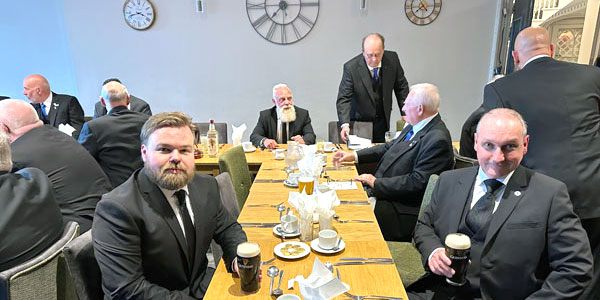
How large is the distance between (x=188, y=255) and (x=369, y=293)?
84 cm

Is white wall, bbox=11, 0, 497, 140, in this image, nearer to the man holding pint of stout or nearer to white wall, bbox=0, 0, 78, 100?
white wall, bbox=0, 0, 78, 100

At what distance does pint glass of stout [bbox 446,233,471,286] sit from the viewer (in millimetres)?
1383

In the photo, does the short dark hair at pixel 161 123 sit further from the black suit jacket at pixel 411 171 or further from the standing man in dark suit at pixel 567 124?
the standing man in dark suit at pixel 567 124

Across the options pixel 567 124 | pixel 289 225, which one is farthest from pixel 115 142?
pixel 567 124

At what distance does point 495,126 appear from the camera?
159 cm

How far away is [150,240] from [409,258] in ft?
4.83

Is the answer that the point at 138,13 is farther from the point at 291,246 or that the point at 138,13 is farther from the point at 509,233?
the point at 509,233

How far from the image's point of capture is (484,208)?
1655mm

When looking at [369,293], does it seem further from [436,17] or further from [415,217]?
[436,17]

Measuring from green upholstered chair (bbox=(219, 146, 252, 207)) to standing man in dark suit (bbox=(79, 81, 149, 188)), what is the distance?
0.85m

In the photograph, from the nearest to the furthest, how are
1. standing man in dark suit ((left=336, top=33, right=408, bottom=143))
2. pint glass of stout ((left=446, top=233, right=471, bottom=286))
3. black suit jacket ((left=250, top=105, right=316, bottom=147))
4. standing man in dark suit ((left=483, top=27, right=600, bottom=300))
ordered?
pint glass of stout ((left=446, top=233, right=471, bottom=286))
standing man in dark suit ((left=483, top=27, right=600, bottom=300))
black suit jacket ((left=250, top=105, right=316, bottom=147))
standing man in dark suit ((left=336, top=33, right=408, bottom=143))

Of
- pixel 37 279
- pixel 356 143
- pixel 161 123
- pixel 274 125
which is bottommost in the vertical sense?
pixel 37 279

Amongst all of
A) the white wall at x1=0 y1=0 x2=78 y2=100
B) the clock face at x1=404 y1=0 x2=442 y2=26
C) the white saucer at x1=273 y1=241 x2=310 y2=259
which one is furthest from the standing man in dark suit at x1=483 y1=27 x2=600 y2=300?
the white wall at x1=0 y1=0 x2=78 y2=100

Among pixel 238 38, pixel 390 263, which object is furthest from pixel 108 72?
pixel 390 263
